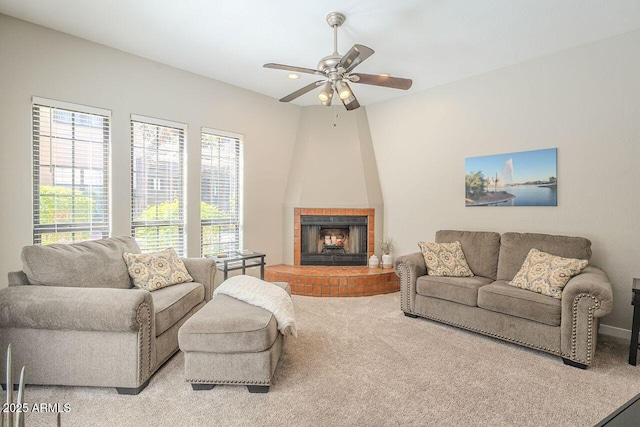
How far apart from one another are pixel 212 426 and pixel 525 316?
263 cm

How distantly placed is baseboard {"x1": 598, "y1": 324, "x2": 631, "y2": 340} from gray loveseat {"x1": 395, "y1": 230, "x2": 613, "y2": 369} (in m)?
0.71

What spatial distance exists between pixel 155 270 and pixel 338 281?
2.36m

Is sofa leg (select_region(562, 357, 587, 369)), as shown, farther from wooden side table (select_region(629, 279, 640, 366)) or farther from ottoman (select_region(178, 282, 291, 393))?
ottoman (select_region(178, 282, 291, 393))

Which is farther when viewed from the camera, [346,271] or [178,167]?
[346,271]

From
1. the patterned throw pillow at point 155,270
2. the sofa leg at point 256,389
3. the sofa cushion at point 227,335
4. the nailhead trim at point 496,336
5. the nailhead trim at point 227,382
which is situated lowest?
the sofa leg at point 256,389

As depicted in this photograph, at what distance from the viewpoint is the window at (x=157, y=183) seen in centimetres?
389

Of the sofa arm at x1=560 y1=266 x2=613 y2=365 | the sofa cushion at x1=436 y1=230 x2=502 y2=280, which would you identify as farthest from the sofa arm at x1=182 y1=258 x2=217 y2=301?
the sofa arm at x1=560 y1=266 x2=613 y2=365

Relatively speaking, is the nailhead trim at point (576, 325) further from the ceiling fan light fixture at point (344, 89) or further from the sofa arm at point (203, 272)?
the sofa arm at point (203, 272)

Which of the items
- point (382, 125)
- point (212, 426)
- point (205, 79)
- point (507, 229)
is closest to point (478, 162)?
point (507, 229)

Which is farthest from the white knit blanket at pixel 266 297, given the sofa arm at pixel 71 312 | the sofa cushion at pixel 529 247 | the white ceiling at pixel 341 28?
the sofa cushion at pixel 529 247

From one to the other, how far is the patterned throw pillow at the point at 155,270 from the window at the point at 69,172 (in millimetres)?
823

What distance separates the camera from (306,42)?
3389mm

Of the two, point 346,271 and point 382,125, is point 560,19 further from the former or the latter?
point 346,271

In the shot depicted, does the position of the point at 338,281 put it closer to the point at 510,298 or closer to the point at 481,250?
the point at 481,250
